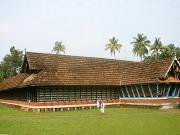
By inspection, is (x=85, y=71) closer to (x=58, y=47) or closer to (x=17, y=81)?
(x=17, y=81)

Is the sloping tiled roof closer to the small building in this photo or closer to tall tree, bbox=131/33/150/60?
the small building

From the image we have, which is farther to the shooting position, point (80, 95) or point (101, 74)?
point (101, 74)

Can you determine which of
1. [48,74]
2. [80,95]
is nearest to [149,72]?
[80,95]

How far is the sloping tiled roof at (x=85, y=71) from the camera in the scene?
33.4 meters

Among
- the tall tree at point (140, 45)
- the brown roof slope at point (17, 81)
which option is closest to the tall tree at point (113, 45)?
the tall tree at point (140, 45)

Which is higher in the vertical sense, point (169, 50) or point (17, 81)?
point (169, 50)

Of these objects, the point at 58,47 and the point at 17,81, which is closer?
the point at 17,81

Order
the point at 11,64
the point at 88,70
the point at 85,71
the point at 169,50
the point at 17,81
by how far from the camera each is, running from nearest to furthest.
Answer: the point at 85,71 → the point at 88,70 → the point at 17,81 → the point at 169,50 → the point at 11,64

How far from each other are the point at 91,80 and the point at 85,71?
5.95ft

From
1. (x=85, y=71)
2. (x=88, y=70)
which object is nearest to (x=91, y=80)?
(x=85, y=71)

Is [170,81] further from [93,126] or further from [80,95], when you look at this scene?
[93,126]

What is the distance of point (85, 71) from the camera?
37.9m

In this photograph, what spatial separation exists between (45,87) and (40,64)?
12.9 ft

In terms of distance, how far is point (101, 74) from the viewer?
3856 centimetres
